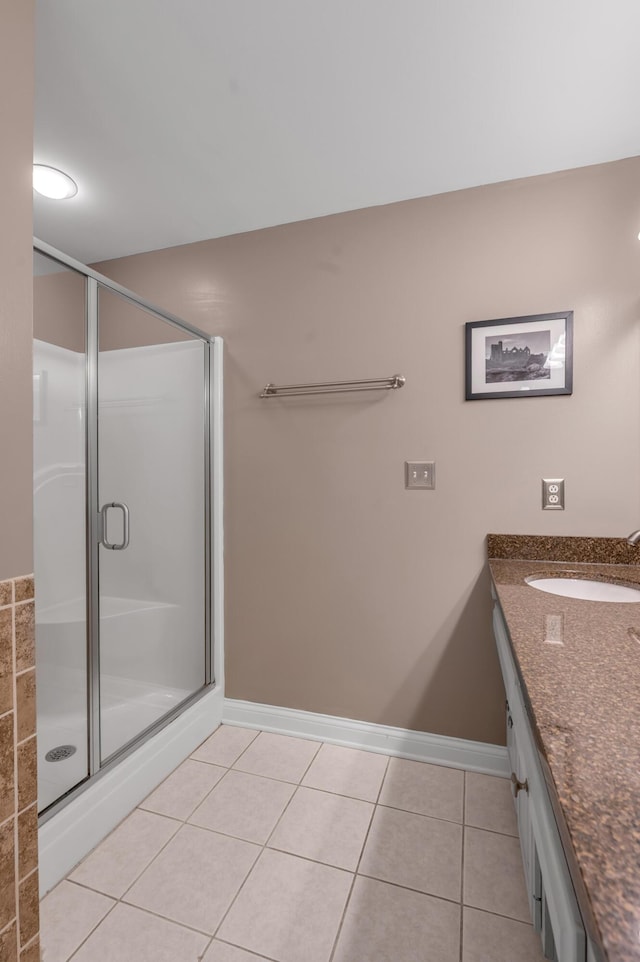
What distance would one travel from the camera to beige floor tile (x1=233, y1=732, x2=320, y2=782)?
1853 millimetres

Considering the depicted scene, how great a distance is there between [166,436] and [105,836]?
1488 millimetres

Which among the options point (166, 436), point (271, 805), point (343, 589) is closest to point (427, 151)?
point (166, 436)

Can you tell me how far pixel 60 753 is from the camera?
165 cm

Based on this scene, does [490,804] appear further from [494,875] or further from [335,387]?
[335,387]

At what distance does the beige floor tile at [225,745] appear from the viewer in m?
1.94

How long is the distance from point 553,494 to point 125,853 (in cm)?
188

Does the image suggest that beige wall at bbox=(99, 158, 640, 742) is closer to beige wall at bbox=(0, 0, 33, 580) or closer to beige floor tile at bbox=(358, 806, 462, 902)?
beige floor tile at bbox=(358, 806, 462, 902)

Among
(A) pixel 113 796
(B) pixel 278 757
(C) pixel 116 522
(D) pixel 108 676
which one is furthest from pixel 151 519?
(B) pixel 278 757

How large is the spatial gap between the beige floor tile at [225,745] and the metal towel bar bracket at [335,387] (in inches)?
61.1

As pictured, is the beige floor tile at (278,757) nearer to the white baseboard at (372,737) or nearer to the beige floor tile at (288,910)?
the white baseboard at (372,737)

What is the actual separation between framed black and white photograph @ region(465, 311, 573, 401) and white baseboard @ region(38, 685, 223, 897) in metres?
1.80

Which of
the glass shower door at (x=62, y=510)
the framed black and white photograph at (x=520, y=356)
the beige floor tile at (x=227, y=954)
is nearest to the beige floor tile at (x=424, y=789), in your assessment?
the beige floor tile at (x=227, y=954)

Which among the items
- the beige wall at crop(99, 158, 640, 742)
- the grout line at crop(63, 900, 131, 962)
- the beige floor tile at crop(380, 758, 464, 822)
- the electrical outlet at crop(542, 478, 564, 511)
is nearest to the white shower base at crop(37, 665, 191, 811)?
the grout line at crop(63, 900, 131, 962)

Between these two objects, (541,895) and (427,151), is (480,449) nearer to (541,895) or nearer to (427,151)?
(427,151)
